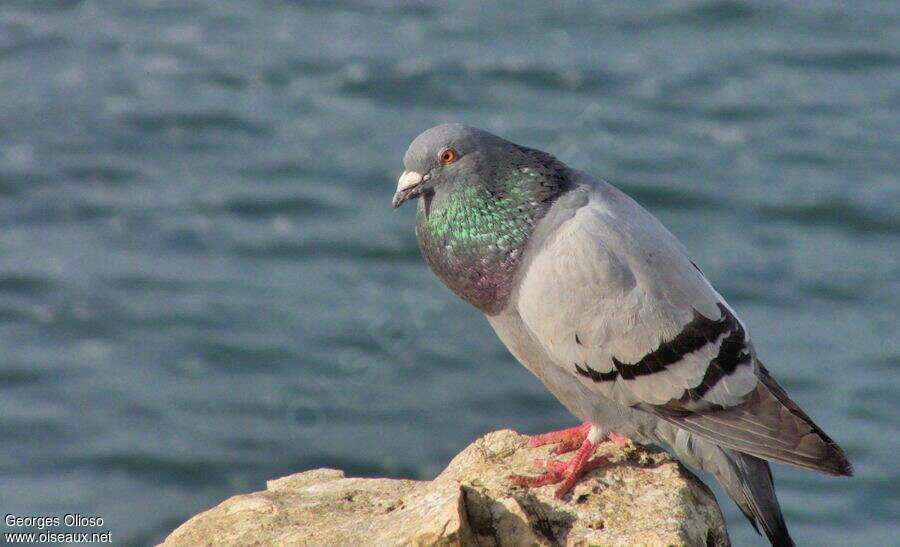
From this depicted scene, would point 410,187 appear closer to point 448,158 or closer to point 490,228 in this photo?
point 448,158

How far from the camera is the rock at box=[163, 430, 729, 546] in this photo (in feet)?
20.9

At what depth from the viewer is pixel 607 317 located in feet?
24.3

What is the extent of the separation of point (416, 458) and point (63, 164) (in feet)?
27.1

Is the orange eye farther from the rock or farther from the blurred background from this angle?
the blurred background

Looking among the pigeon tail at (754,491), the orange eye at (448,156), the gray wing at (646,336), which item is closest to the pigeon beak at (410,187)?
the orange eye at (448,156)

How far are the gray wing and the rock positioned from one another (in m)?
0.48

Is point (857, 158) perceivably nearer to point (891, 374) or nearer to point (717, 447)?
point (891, 374)

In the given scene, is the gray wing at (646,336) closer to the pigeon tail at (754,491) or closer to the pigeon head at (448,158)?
the pigeon tail at (754,491)

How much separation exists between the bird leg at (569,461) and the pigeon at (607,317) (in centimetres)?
2

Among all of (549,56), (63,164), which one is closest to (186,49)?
(63,164)

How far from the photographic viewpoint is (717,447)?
25.1ft

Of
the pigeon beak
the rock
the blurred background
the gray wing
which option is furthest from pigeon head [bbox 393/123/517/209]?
the blurred background

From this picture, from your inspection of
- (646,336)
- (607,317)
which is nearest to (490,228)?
(607,317)

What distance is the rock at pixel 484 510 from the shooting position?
638cm
